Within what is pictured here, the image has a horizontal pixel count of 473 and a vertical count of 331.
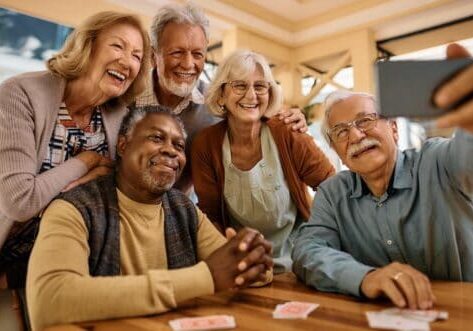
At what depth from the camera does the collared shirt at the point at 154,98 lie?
86.9 inches

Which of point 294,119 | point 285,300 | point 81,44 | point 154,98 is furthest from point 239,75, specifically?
point 285,300

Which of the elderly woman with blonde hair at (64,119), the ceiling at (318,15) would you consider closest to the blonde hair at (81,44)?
the elderly woman with blonde hair at (64,119)

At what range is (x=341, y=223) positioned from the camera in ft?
5.34

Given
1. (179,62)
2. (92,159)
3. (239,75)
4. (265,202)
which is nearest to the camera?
(92,159)

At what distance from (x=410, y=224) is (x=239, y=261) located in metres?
0.67

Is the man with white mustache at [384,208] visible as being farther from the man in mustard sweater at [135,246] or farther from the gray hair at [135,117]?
the gray hair at [135,117]

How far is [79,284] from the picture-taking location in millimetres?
1104

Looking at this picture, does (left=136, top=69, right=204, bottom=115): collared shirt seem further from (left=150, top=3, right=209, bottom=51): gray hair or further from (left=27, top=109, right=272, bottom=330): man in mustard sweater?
(left=27, top=109, right=272, bottom=330): man in mustard sweater

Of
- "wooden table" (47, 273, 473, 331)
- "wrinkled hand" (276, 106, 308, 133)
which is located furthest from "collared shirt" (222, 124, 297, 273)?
"wooden table" (47, 273, 473, 331)

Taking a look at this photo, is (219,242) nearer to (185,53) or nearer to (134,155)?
(134,155)

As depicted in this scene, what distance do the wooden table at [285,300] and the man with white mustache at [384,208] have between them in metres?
0.09

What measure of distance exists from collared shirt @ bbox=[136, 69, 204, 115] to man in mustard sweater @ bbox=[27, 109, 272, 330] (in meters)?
0.48

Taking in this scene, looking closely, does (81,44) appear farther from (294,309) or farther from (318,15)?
(318,15)

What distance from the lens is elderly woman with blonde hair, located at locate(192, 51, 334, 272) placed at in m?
1.96
